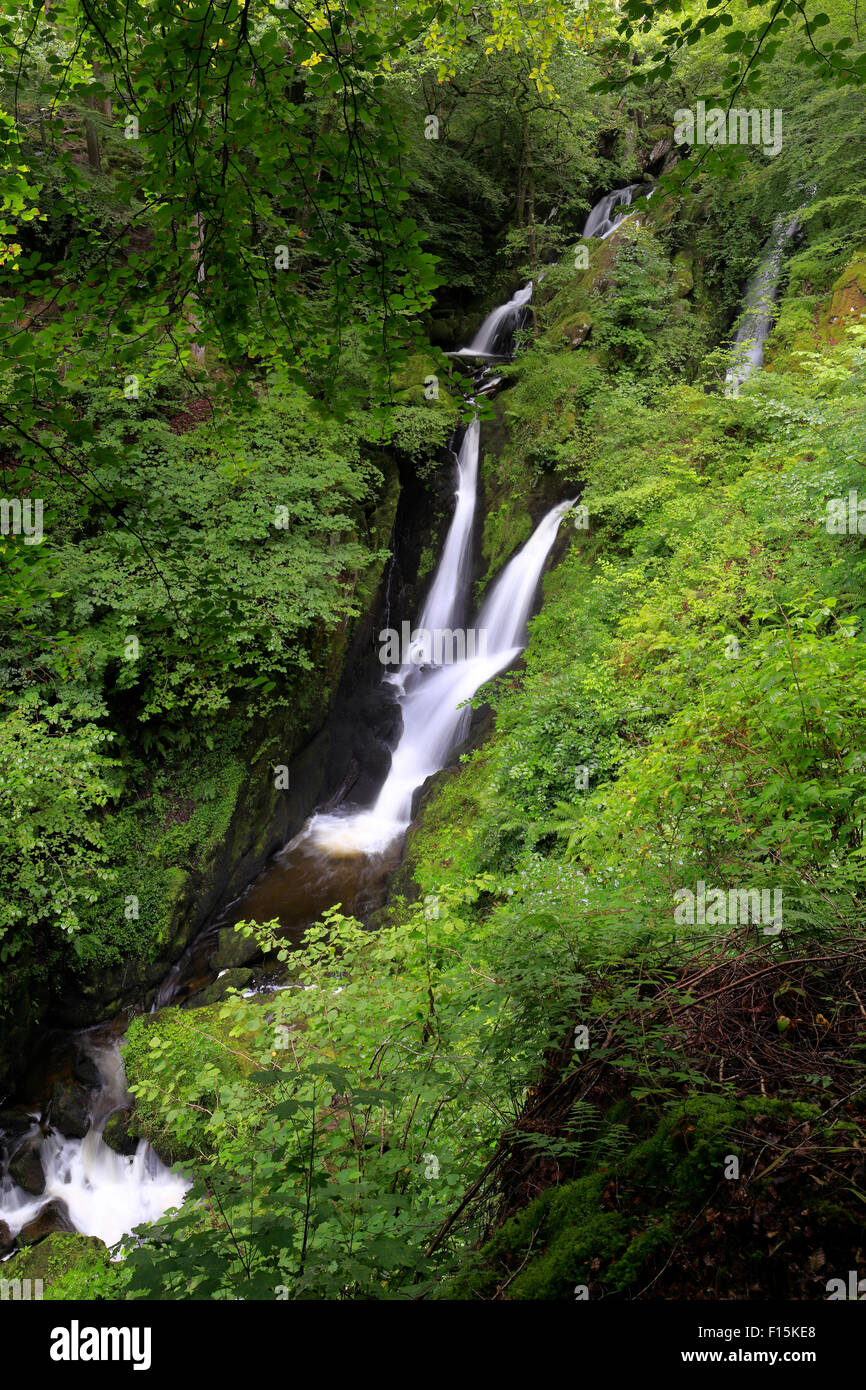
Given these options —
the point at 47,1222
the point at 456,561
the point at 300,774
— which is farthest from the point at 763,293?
the point at 47,1222

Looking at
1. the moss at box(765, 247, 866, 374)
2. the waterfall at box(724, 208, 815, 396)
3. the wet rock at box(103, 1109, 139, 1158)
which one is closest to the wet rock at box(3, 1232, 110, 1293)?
the wet rock at box(103, 1109, 139, 1158)

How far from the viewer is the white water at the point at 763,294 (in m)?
11.8

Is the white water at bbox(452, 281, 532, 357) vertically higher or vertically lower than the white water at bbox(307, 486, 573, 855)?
higher

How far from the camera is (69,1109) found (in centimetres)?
751

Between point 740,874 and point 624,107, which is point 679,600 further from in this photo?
point 624,107

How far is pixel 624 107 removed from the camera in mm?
18531

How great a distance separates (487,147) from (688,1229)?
894 inches

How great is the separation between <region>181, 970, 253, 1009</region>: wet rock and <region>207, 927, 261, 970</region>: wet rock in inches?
7.5

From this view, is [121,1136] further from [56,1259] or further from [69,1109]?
[56,1259]

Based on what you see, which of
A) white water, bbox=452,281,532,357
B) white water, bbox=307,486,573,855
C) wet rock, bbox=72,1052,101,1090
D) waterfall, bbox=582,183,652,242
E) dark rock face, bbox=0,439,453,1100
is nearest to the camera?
wet rock, bbox=72,1052,101,1090

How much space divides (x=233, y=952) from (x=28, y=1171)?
2906 millimetres

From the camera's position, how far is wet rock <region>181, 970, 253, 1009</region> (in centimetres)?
847

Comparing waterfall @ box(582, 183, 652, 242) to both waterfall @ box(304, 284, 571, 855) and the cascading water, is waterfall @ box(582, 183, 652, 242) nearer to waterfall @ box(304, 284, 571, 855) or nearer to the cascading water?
the cascading water
